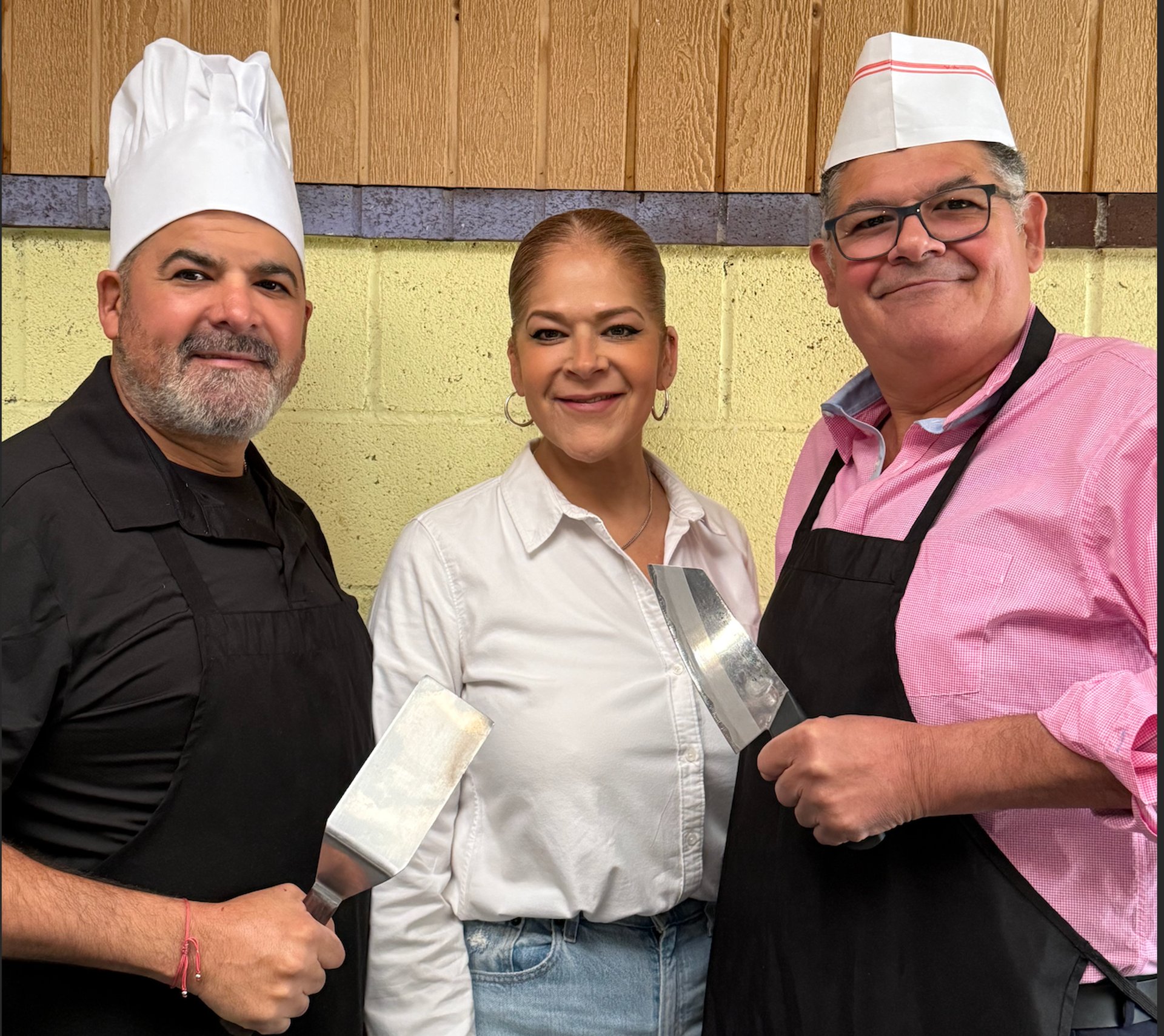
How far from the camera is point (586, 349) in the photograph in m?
1.39

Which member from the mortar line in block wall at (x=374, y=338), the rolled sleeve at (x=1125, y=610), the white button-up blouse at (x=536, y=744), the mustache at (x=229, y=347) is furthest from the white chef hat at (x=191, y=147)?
the rolled sleeve at (x=1125, y=610)

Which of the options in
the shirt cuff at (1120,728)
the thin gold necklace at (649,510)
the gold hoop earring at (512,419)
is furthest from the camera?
the gold hoop earring at (512,419)

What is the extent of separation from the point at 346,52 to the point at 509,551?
950 mm

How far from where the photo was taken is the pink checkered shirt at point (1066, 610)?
38.2 inches

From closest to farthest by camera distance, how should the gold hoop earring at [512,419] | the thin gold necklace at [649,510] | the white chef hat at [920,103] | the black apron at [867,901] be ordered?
1. the black apron at [867,901]
2. the white chef hat at [920,103]
3. the thin gold necklace at [649,510]
4. the gold hoop earring at [512,419]

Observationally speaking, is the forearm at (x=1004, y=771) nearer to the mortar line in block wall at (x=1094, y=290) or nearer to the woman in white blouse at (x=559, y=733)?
the woman in white blouse at (x=559, y=733)

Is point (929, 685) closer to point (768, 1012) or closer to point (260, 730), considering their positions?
point (768, 1012)

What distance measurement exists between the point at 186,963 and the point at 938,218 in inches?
44.8

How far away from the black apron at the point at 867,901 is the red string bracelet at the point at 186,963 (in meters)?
0.61

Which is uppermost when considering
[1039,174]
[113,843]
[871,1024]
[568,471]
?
[1039,174]

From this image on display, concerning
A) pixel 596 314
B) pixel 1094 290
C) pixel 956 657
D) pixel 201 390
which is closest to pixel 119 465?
pixel 201 390

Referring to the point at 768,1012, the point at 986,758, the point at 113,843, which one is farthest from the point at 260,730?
the point at 986,758

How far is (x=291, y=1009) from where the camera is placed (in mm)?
1066

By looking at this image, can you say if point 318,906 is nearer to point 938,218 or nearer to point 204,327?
point 204,327
